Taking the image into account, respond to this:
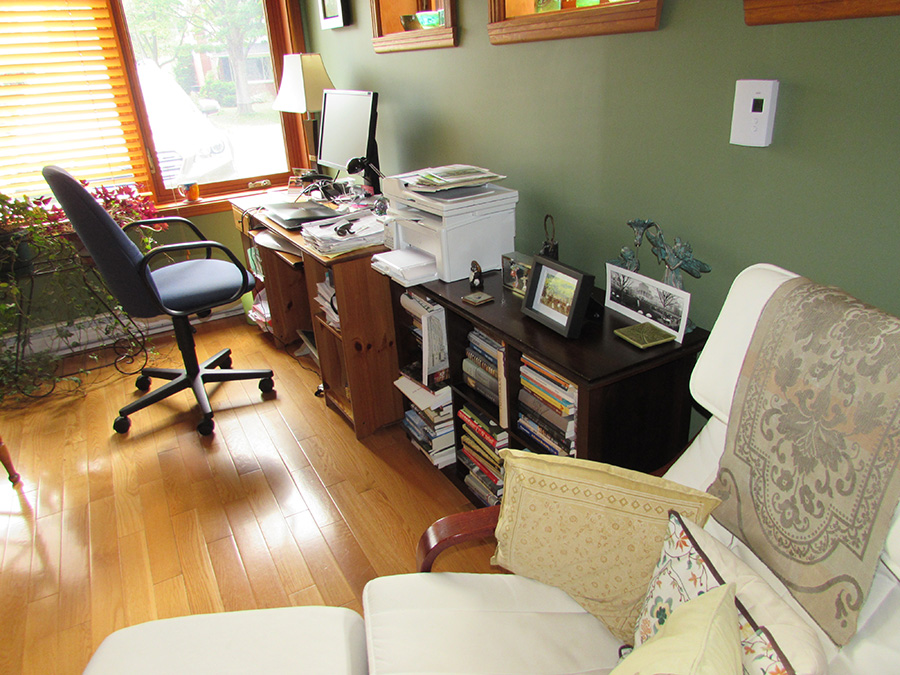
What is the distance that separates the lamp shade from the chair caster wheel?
1676 mm

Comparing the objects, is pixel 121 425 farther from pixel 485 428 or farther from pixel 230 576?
pixel 485 428

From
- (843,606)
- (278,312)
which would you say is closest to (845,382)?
(843,606)

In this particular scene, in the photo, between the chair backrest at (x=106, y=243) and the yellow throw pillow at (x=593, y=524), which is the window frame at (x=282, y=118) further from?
the yellow throw pillow at (x=593, y=524)

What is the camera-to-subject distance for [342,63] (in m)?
3.23

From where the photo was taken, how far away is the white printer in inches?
77.0

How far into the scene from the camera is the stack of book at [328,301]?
245cm

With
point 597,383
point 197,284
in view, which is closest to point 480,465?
point 597,383

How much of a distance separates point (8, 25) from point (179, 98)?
791 millimetres

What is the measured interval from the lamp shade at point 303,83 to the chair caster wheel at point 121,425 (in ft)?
5.50

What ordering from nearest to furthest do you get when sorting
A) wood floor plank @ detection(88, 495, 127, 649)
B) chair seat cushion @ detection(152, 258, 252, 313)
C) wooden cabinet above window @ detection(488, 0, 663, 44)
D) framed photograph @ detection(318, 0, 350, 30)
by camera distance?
wooden cabinet above window @ detection(488, 0, 663, 44) → wood floor plank @ detection(88, 495, 127, 649) → chair seat cushion @ detection(152, 258, 252, 313) → framed photograph @ detection(318, 0, 350, 30)

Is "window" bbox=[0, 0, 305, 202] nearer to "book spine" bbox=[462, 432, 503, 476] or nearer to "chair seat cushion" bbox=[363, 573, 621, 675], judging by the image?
"book spine" bbox=[462, 432, 503, 476]

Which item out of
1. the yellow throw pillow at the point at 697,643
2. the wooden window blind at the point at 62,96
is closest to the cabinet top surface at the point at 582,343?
the yellow throw pillow at the point at 697,643

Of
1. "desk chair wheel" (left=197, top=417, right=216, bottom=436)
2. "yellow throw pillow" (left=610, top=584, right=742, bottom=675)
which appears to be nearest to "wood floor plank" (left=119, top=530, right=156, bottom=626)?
"desk chair wheel" (left=197, top=417, right=216, bottom=436)

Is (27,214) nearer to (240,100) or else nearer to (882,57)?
(240,100)
